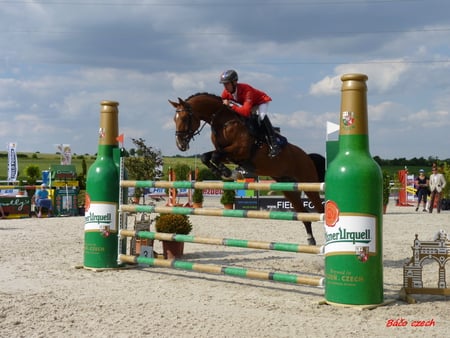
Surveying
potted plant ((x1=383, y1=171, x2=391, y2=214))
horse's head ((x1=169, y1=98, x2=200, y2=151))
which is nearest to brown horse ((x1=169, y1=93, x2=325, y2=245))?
horse's head ((x1=169, y1=98, x2=200, y2=151))

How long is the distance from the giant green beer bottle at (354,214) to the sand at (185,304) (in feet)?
0.66

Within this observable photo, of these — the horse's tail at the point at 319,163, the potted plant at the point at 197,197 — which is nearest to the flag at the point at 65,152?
the potted plant at the point at 197,197

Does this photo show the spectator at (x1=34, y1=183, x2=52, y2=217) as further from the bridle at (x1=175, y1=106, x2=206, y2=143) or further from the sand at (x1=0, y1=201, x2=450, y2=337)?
the bridle at (x1=175, y1=106, x2=206, y2=143)

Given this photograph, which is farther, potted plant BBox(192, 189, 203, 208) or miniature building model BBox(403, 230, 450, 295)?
potted plant BBox(192, 189, 203, 208)

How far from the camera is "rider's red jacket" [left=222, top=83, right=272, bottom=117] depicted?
611 cm

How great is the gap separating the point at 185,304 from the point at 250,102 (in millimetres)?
2470

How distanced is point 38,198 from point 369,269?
13.4 meters

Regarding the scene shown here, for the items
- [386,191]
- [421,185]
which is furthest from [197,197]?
[421,185]

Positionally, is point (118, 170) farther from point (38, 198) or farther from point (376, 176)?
point (38, 198)

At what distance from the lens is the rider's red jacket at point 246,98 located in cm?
611

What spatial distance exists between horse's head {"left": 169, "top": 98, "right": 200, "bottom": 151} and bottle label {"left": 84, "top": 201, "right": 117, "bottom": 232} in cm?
136

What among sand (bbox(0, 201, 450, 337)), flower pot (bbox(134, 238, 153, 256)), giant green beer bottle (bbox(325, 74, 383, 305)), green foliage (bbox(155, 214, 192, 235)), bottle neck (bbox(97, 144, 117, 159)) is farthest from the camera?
green foliage (bbox(155, 214, 192, 235))

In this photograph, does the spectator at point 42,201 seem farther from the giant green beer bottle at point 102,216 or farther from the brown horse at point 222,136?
the brown horse at point 222,136

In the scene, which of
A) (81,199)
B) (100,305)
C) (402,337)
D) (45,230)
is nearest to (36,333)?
(100,305)
